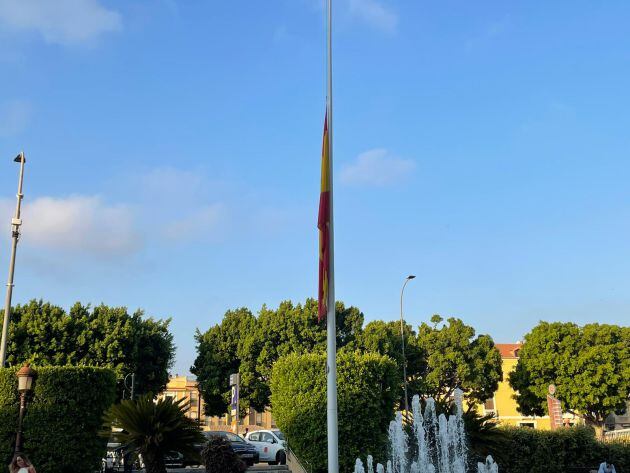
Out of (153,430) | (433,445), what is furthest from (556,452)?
(153,430)


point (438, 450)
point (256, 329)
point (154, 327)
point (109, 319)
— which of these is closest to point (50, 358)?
point (109, 319)

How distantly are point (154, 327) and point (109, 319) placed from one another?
10.6 ft

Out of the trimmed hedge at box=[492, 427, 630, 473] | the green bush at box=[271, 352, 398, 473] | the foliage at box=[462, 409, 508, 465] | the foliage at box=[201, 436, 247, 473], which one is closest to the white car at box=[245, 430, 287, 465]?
the green bush at box=[271, 352, 398, 473]

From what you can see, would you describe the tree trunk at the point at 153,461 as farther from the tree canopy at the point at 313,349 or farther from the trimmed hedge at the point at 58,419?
the tree canopy at the point at 313,349

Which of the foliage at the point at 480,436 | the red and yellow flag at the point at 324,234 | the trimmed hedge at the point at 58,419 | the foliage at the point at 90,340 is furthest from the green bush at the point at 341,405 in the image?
the foliage at the point at 90,340

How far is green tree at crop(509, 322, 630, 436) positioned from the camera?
47.7m

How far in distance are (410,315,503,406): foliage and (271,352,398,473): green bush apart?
2731 centimetres

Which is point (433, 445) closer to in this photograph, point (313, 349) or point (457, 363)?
point (313, 349)

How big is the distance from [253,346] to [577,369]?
24899 mm

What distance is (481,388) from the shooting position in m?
49.2

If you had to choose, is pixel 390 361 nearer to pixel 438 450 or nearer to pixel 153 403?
pixel 438 450

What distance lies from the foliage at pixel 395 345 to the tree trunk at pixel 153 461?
29.5 meters

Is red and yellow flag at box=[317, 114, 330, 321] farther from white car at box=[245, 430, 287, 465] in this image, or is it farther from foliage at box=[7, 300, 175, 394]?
foliage at box=[7, 300, 175, 394]

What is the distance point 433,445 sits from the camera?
64.1 feet
